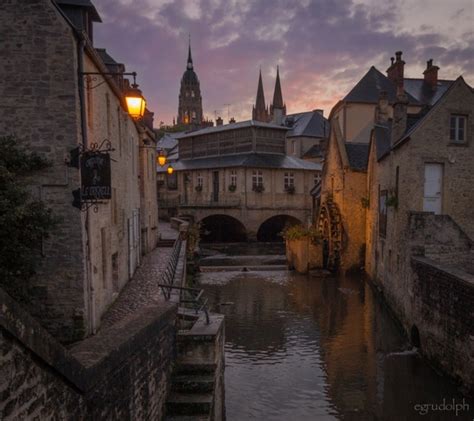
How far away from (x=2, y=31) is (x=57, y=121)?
198 cm

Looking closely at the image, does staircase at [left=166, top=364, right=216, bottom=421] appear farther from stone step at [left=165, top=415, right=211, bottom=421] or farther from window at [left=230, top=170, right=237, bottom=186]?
window at [left=230, top=170, right=237, bottom=186]

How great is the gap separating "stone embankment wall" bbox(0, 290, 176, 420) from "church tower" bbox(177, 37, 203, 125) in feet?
303

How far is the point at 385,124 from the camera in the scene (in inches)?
882

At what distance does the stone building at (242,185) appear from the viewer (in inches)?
1449

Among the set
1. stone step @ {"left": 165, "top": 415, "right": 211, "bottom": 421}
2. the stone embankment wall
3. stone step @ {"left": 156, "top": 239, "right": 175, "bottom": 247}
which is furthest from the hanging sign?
stone step @ {"left": 156, "top": 239, "right": 175, "bottom": 247}

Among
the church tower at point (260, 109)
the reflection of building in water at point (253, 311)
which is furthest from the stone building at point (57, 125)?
the church tower at point (260, 109)

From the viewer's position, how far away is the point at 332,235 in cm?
2509

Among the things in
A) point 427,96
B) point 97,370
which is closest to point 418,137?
point 97,370

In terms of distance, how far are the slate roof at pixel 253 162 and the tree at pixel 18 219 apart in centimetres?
2813

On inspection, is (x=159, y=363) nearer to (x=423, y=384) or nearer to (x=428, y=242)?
(x=423, y=384)

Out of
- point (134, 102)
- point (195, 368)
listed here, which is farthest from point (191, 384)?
point (134, 102)

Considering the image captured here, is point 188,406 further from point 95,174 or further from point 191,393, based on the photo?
point 95,174

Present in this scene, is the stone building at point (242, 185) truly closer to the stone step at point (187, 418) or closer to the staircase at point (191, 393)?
the staircase at point (191, 393)

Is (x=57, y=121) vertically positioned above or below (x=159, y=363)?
above
